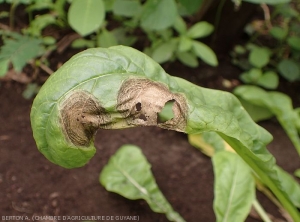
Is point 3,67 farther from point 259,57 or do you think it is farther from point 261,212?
point 259,57

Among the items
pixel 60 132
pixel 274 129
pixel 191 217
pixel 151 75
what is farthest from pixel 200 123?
pixel 274 129

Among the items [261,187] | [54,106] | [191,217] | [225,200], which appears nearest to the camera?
[54,106]

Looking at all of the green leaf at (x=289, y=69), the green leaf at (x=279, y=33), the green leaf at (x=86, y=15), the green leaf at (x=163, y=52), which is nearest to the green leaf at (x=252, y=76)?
the green leaf at (x=289, y=69)

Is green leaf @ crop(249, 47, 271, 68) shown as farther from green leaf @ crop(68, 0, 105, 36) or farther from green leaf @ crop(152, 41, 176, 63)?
green leaf @ crop(68, 0, 105, 36)

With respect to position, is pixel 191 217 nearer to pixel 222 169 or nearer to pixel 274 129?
pixel 222 169

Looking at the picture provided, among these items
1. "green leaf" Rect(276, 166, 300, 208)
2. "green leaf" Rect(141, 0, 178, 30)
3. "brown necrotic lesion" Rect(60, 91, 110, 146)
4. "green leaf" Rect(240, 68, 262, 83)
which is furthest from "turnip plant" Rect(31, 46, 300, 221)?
"green leaf" Rect(240, 68, 262, 83)

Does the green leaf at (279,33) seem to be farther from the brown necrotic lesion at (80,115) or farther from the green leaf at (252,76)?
the brown necrotic lesion at (80,115)
